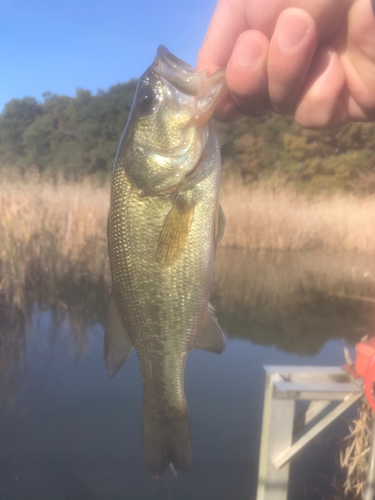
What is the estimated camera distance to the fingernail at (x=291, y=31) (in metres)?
0.96

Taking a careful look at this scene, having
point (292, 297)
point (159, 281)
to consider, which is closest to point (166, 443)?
point (159, 281)

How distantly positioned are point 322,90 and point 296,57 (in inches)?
8.2

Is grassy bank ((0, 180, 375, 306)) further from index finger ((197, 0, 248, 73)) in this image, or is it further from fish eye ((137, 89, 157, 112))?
index finger ((197, 0, 248, 73))

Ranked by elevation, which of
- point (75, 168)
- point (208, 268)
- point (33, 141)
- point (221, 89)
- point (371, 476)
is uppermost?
point (33, 141)

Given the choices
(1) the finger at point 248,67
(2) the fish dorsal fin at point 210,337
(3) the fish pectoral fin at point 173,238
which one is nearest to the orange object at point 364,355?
(2) the fish dorsal fin at point 210,337

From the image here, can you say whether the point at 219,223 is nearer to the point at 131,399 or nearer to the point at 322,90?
the point at 322,90

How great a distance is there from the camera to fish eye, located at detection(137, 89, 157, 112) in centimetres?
122

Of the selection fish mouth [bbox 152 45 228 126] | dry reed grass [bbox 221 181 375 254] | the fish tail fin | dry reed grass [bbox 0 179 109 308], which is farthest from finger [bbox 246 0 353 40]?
dry reed grass [bbox 221 181 375 254]

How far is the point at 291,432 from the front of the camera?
2.32 m

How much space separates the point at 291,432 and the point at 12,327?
3.35 m

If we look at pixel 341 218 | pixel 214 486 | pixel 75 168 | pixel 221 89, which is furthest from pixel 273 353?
pixel 75 168

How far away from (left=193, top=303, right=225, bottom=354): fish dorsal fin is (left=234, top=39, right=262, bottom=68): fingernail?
2.61 ft

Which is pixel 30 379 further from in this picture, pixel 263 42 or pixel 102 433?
pixel 263 42

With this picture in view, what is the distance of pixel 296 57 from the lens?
39.7 inches
